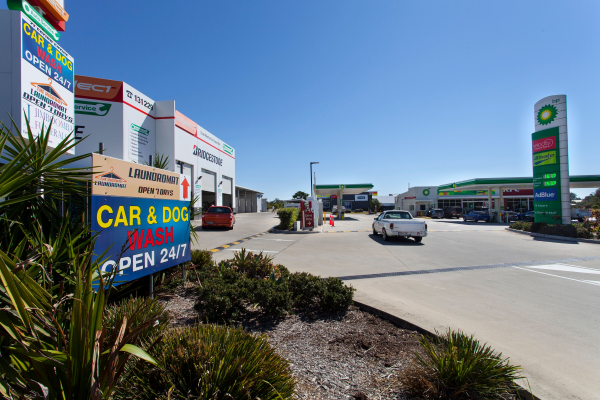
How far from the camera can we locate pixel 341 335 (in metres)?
3.45

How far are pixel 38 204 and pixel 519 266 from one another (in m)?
10.4

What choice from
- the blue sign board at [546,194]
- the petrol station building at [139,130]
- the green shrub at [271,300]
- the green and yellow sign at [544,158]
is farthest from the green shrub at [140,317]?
the green and yellow sign at [544,158]

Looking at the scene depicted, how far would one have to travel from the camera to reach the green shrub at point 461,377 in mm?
2219

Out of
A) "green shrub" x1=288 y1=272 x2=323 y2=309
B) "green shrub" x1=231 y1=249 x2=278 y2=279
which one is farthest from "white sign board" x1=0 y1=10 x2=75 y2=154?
"green shrub" x1=288 y1=272 x2=323 y2=309

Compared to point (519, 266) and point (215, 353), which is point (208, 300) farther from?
point (519, 266)

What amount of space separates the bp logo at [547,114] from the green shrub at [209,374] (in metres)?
22.6

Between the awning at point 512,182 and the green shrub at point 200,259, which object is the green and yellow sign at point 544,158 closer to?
the awning at point 512,182

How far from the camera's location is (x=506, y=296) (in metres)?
5.41

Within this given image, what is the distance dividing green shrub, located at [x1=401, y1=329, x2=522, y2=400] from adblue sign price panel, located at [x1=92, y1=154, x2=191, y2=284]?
2773mm

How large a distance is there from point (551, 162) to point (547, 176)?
33.2 inches

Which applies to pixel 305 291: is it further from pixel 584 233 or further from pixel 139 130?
Answer: pixel 139 130

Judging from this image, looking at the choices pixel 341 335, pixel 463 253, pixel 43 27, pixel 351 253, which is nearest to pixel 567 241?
pixel 463 253

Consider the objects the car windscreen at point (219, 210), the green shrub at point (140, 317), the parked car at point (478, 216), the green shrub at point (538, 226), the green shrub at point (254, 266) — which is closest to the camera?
the green shrub at point (140, 317)

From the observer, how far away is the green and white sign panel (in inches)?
673
